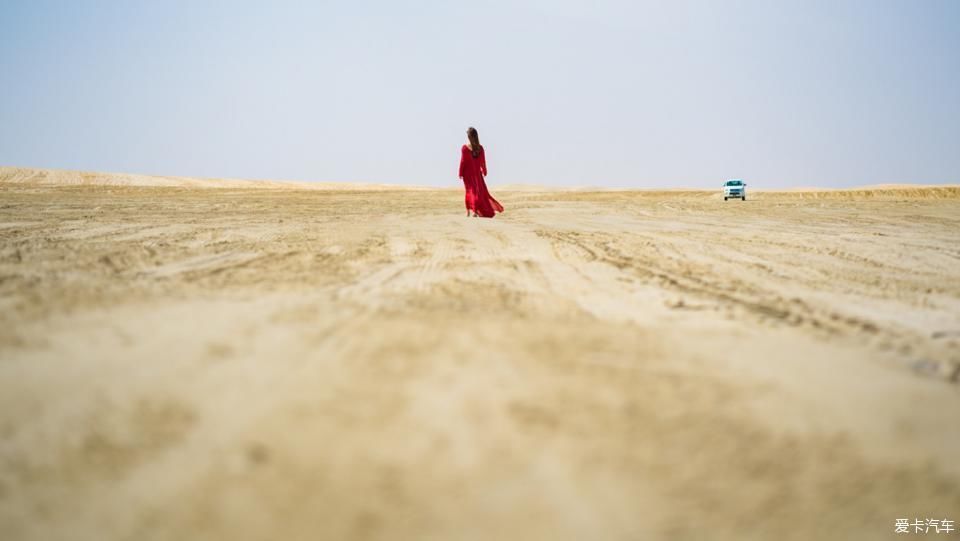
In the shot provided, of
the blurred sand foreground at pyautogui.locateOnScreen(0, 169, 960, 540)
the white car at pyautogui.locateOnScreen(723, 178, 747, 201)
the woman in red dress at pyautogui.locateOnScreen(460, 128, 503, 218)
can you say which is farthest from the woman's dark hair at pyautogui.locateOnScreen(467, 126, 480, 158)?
the white car at pyautogui.locateOnScreen(723, 178, 747, 201)

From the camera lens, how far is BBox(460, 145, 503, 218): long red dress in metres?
9.77

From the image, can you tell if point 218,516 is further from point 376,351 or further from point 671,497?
point 671,497

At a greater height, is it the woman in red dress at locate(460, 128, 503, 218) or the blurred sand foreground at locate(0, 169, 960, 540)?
the woman in red dress at locate(460, 128, 503, 218)

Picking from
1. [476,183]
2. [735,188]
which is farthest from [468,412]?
[735,188]

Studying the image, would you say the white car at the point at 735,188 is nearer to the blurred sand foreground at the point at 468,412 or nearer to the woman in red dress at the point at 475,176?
the woman in red dress at the point at 475,176

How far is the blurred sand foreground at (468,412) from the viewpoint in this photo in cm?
128

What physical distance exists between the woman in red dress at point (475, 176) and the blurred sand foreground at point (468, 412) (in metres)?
6.97

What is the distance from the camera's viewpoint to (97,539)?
3.92ft

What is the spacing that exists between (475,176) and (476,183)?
13 centimetres

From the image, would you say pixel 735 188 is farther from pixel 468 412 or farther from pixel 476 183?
pixel 468 412

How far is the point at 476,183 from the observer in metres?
9.87

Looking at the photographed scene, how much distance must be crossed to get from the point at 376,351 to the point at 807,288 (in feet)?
7.68

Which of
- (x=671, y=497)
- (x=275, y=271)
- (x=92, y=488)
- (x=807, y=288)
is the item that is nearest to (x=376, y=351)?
(x=92, y=488)

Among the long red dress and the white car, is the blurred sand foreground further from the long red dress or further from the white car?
the white car
